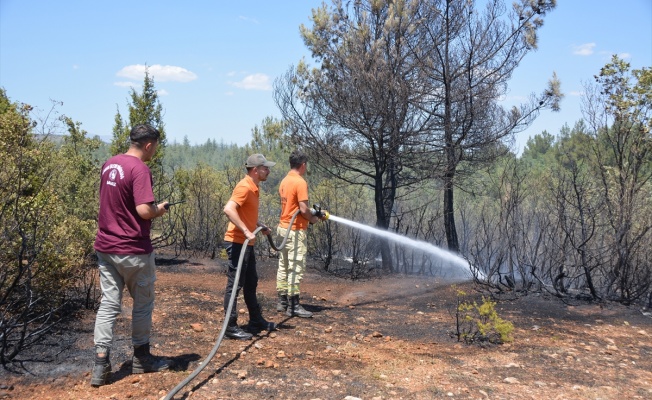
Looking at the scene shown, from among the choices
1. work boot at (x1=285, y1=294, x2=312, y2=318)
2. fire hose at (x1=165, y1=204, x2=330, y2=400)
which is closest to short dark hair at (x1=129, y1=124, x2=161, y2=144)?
fire hose at (x1=165, y1=204, x2=330, y2=400)

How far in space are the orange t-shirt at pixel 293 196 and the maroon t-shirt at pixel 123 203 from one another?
2.19 meters

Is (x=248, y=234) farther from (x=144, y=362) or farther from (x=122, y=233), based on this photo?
(x=144, y=362)

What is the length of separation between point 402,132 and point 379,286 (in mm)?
3513

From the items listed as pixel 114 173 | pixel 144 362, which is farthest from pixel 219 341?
pixel 114 173

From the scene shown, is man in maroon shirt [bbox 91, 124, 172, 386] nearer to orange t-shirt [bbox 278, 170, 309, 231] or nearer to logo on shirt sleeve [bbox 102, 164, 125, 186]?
logo on shirt sleeve [bbox 102, 164, 125, 186]

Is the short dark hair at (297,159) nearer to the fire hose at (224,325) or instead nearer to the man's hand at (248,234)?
the fire hose at (224,325)

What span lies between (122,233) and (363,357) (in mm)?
2238

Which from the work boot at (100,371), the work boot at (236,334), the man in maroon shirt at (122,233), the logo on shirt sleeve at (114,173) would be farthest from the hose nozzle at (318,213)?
the work boot at (100,371)

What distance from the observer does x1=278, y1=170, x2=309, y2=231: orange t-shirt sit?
5402 mm

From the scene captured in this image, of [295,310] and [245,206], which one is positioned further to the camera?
[295,310]

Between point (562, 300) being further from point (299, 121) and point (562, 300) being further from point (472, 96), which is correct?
point (299, 121)

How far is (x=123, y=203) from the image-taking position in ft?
11.0

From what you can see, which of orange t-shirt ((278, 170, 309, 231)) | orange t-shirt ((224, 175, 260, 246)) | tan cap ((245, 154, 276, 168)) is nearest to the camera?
orange t-shirt ((224, 175, 260, 246))

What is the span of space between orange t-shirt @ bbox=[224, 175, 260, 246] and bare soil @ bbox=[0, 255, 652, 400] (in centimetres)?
95
